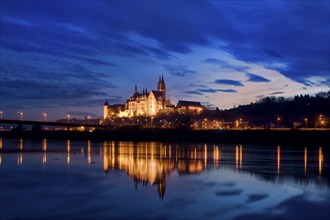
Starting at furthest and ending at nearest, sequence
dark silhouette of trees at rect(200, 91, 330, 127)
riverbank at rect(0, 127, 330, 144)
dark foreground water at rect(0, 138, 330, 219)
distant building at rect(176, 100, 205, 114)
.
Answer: distant building at rect(176, 100, 205, 114) < dark silhouette of trees at rect(200, 91, 330, 127) < riverbank at rect(0, 127, 330, 144) < dark foreground water at rect(0, 138, 330, 219)

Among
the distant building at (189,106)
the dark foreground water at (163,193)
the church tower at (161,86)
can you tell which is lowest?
the dark foreground water at (163,193)

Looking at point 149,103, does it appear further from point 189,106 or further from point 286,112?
point 286,112

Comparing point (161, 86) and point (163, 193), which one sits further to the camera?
point (161, 86)

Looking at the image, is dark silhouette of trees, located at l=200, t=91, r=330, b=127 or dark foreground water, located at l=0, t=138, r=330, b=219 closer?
dark foreground water, located at l=0, t=138, r=330, b=219

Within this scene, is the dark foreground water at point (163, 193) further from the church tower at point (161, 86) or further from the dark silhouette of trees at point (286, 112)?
the church tower at point (161, 86)

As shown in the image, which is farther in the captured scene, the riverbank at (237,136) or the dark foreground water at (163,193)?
the riverbank at (237,136)

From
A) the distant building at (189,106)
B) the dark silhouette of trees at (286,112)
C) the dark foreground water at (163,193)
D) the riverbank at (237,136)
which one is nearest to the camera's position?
the dark foreground water at (163,193)

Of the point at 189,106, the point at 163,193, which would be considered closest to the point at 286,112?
the point at 189,106

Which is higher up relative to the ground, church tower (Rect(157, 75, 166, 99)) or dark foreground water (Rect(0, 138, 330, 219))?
church tower (Rect(157, 75, 166, 99))

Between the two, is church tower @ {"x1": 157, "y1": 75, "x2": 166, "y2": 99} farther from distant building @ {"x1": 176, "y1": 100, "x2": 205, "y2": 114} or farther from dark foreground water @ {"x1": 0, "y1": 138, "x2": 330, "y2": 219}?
dark foreground water @ {"x1": 0, "y1": 138, "x2": 330, "y2": 219}

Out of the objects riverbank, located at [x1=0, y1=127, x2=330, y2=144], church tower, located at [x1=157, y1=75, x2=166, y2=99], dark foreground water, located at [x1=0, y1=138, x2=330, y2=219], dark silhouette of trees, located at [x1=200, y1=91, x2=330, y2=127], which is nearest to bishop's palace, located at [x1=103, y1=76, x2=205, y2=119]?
church tower, located at [x1=157, y1=75, x2=166, y2=99]

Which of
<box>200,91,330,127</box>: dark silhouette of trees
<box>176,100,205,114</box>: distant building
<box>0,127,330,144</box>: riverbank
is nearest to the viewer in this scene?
<box>0,127,330,144</box>: riverbank

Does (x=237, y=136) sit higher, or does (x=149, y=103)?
(x=149, y=103)

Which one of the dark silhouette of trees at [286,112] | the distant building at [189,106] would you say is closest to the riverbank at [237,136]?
the dark silhouette of trees at [286,112]
